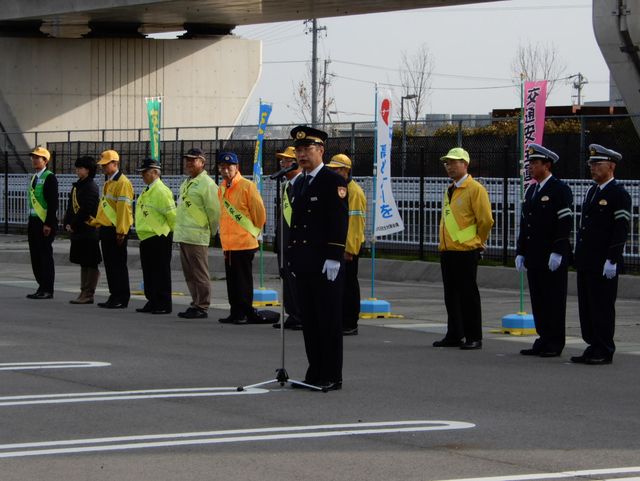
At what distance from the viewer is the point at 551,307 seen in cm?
1283

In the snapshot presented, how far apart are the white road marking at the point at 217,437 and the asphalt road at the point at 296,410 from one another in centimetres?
2

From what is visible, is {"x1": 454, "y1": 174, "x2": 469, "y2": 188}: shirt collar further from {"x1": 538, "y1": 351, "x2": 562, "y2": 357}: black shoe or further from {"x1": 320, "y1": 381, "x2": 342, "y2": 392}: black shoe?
{"x1": 320, "y1": 381, "x2": 342, "y2": 392}: black shoe

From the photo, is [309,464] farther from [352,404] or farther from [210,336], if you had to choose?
[210,336]

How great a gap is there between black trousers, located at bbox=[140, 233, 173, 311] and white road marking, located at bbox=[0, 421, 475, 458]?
8.15 metres

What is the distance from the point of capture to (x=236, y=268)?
15.6 metres

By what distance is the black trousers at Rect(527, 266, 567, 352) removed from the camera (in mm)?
12797

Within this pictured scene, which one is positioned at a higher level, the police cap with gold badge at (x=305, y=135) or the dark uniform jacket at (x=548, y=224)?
the police cap with gold badge at (x=305, y=135)

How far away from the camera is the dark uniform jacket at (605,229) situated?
477 inches

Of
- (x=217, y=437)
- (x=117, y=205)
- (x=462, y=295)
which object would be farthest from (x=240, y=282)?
(x=217, y=437)

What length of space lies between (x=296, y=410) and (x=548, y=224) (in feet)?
14.3

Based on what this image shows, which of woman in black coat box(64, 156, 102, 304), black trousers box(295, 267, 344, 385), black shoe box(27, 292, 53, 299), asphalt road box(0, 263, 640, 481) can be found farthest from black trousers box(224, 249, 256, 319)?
black trousers box(295, 267, 344, 385)

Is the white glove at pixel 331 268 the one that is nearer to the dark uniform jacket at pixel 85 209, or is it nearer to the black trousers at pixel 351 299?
the black trousers at pixel 351 299

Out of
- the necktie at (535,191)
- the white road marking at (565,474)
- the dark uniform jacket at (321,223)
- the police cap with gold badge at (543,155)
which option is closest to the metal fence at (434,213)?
the necktie at (535,191)

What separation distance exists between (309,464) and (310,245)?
318 centimetres
